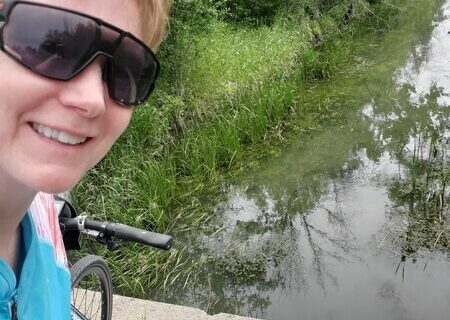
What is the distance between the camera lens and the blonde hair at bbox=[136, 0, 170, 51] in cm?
86

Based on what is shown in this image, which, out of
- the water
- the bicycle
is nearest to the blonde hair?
the bicycle

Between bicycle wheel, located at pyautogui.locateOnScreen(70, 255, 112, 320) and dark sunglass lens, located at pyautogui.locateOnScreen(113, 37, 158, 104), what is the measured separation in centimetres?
100

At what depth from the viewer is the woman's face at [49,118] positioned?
73 centimetres

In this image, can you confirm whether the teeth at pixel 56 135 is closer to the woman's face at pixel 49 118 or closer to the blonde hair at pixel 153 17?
the woman's face at pixel 49 118

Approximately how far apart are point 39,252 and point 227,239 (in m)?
3.61

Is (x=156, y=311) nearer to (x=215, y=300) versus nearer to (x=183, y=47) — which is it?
(x=215, y=300)

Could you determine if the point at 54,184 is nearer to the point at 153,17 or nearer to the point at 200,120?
the point at 153,17

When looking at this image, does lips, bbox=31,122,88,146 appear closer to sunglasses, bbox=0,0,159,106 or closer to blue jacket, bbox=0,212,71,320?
sunglasses, bbox=0,0,159,106

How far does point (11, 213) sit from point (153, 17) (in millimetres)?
425

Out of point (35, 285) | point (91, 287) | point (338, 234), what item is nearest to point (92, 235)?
point (35, 285)

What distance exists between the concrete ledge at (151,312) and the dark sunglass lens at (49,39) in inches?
89.5

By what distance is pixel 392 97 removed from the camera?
7844mm

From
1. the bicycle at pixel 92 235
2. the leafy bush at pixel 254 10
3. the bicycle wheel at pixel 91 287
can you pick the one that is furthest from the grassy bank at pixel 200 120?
the bicycle at pixel 92 235

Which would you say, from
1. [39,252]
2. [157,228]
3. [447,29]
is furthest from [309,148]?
[447,29]
